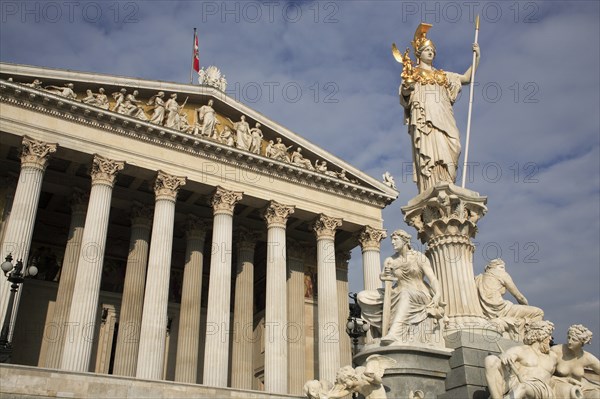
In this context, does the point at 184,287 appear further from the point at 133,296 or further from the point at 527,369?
the point at 527,369

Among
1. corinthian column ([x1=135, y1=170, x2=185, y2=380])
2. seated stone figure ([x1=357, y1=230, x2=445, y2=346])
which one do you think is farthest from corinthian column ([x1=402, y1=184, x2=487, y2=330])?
corinthian column ([x1=135, y1=170, x2=185, y2=380])

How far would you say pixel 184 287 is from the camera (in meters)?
27.9

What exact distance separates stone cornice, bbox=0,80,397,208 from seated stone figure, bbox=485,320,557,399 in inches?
870

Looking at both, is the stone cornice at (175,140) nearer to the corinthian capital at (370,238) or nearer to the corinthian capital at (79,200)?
the corinthian capital at (370,238)

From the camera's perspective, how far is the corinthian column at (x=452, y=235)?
360 inches

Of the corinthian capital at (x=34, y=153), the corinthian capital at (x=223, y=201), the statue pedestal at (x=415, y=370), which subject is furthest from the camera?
the corinthian capital at (x=223, y=201)

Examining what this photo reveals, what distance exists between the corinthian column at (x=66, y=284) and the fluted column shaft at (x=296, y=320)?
447 inches

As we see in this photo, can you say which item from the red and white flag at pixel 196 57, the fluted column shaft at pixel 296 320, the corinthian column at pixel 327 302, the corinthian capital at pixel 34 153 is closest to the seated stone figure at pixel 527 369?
the corinthian column at pixel 327 302

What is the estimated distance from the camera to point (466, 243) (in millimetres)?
9578

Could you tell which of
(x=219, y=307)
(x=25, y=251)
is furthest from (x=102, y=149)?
(x=219, y=307)

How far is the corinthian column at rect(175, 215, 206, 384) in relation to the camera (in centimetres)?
2620

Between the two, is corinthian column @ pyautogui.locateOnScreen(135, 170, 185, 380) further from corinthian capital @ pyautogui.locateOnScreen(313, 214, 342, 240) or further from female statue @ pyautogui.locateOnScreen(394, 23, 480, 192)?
female statue @ pyautogui.locateOnScreen(394, 23, 480, 192)

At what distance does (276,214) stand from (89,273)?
32.1 feet

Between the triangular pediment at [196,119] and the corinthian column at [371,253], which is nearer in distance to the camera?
the triangular pediment at [196,119]
